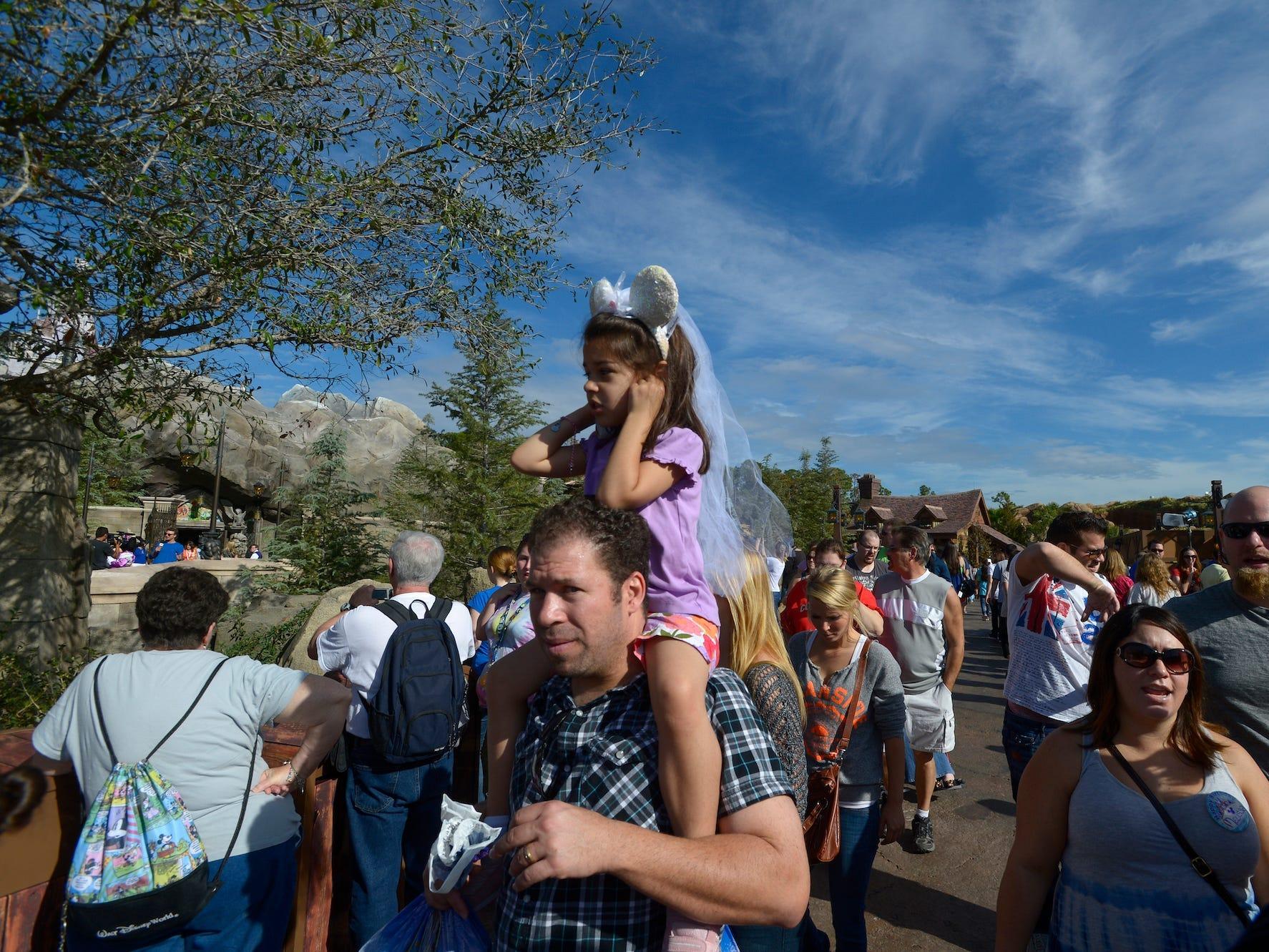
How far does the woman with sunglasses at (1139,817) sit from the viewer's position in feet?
6.67

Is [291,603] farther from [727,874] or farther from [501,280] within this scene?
[727,874]

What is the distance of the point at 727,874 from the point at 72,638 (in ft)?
25.5

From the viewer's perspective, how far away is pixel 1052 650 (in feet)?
12.6

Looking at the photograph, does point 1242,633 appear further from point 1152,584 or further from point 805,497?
point 805,497

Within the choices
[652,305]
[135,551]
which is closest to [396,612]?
[652,305]

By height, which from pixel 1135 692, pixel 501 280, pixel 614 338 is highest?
pixel 501 280

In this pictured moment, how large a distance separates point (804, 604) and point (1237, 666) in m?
2.91

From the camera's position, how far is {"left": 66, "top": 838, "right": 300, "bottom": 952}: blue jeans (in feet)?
7.95

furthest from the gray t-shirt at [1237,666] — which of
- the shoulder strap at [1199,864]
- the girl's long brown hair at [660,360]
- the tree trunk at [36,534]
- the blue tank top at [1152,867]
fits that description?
the tree trunk at [36,534]

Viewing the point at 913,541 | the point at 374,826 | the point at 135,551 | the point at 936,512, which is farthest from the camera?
the point at 936,512

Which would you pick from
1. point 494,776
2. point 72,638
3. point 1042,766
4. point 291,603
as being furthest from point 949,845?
point 291,603

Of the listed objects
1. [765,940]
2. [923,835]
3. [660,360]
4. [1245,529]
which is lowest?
[923,835]

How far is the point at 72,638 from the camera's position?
6.86m

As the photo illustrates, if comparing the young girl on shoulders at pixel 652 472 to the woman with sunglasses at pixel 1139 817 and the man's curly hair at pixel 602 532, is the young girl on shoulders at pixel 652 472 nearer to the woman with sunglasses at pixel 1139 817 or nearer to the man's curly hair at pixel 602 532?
the man's curly hair at pixel 602 532
